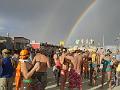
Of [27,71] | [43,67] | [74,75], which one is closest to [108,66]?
[74,75]

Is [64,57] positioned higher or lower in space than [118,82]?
higher

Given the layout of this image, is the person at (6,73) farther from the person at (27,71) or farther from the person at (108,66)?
the person at (108,66)

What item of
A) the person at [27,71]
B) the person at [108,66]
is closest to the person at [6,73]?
the person at [27,71]

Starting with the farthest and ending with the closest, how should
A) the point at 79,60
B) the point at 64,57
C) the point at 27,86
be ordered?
1. the point at 79,60
2. the point at 64,57
3. the point at 27,86

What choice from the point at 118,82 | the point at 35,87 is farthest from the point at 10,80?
the point at 118,82

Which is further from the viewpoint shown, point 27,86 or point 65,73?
point 65,73

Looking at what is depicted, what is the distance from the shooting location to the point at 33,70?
644 cm

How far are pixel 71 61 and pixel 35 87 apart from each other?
5.51 m

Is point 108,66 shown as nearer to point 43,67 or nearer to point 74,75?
point 74,75

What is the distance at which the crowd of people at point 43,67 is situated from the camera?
6952 mm

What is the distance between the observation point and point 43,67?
930 cm

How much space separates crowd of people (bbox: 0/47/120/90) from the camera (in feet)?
22.8

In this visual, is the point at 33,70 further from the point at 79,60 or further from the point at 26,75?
the point at 79,60

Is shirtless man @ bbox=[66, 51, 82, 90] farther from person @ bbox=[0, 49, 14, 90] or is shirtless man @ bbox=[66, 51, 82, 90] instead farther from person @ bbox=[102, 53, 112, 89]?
person @ bbox=[0, 49, 14, 90]
